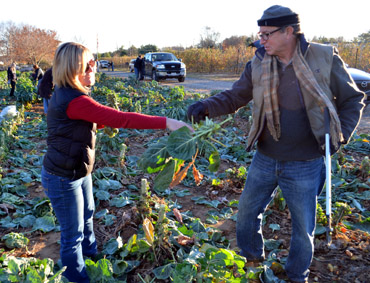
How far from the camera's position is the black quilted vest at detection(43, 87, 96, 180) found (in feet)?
7.03

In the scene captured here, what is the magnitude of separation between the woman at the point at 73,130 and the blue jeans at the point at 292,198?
→ 71 centimetres

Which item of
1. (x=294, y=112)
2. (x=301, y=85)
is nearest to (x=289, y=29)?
(x=301, y=85)

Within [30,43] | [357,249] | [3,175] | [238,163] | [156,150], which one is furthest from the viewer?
[30,43]

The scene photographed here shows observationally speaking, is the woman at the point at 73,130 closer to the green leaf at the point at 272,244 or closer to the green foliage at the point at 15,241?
the green foliage at the point at 15,241

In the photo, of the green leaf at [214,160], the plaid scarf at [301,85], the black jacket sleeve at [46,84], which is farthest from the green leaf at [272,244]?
the black jacket sleeve at [46,84]

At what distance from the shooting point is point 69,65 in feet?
6.98

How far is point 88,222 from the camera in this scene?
270 centimetres

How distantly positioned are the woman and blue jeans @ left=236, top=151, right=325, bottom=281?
0.71m

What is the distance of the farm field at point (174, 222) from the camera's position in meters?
2.29

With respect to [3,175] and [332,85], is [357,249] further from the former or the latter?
[3,175]

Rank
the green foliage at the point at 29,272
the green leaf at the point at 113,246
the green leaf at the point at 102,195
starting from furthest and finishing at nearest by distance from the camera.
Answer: the green leaf at the point at 102,195 < the green leaf at the point at 113,246 < the green foliage at the point at 29,272

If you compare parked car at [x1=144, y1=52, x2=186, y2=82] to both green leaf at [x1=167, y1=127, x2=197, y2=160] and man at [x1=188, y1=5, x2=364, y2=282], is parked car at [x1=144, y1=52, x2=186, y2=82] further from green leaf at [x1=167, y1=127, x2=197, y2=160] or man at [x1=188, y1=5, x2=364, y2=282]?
green leaf at [x1=167, y1=127, x2=197, y2=160]

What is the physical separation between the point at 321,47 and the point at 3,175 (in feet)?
15.2

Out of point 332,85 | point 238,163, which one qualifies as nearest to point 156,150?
point 332,85
